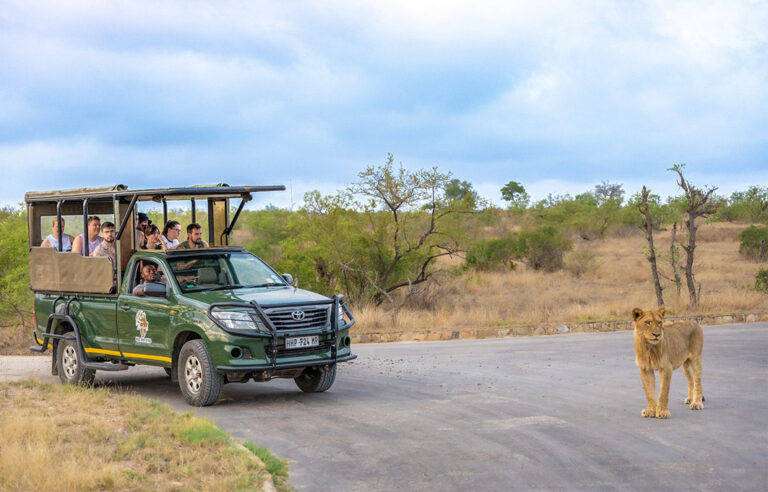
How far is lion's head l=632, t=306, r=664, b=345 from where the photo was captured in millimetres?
9312

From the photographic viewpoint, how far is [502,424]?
9.30 metres

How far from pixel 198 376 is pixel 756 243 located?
38.7 meters

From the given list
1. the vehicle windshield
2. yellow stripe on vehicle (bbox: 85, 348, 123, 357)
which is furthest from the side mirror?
yellow stripe on vehicle (bbox: 85, 348, 123, 357)

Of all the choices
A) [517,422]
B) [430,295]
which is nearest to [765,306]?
[430,295]

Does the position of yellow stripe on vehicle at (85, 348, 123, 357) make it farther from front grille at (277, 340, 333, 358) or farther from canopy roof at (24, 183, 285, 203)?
front grille at (277, 340, 333, 358)

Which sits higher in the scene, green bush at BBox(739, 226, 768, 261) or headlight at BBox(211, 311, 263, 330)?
green bush at BBox(739, 226, 768, 261)

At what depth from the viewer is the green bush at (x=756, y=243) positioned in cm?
4269

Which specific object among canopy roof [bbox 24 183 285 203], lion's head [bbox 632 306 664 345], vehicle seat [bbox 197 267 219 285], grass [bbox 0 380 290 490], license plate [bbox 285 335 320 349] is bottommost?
grass [bbox 0 380 290 490]

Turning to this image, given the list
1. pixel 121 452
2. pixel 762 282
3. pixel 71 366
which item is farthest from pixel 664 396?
pixel 762 282

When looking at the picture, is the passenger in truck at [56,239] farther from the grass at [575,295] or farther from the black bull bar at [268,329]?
the grass at [575,295]

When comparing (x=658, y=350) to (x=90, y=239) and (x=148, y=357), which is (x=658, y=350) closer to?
(x=148, y=357)

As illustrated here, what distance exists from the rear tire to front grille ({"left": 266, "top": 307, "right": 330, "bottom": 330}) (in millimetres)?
919

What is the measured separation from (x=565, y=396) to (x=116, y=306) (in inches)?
248

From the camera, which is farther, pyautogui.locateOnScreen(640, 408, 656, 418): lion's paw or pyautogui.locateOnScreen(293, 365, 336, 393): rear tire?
pyautogui.locateOnScreen(293, 365, 336, 393): rear tire
